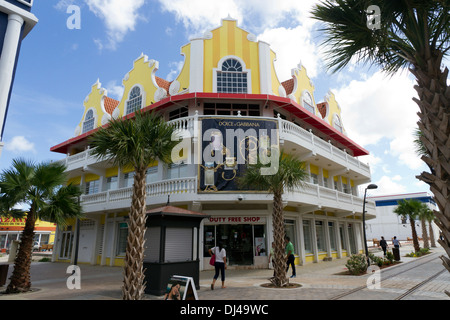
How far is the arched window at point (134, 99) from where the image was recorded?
76.7ft

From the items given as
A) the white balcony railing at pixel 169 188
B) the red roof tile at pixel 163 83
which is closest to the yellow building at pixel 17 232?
the white balcony railing at pixel 169 188

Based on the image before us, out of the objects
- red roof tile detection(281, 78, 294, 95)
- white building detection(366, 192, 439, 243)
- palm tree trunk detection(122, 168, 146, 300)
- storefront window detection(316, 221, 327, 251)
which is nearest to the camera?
palm tree trunk detection(122, 168, 146, 300)

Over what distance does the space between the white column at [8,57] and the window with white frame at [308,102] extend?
67.7 ft

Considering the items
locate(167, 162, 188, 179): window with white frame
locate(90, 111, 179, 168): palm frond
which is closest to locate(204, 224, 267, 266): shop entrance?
locate(167, 162, 188, 179): window with white frame

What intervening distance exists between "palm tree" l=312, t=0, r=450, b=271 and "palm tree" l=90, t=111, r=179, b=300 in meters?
5.79

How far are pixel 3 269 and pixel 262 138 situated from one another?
14276 mm

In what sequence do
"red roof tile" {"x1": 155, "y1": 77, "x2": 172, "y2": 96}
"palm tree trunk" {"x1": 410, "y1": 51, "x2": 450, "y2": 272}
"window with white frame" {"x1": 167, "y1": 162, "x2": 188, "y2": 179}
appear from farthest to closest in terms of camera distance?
"red roof tile" {"x1": 155, "y1": 77, "x2": 172, "y2": 96} → "window with white frame" {"x1": 167, "y1": 162, "x2": 188, "y2": 179} → "palm tree trunk" {"x1": 410, "y1": 51, "x2": 450, "y2": 272}

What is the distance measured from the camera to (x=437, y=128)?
14.4 feet

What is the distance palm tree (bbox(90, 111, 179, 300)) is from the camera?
7.92m

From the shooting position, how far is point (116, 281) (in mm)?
13586

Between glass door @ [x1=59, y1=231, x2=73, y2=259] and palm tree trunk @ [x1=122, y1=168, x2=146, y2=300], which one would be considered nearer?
palm tree trunk @ [x1=122, y1=168, x2=146, y2=300]

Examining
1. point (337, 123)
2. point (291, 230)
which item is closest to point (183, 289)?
point (291, 230)

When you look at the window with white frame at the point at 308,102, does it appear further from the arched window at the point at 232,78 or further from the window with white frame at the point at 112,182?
the window with white frame at the point at 112,182

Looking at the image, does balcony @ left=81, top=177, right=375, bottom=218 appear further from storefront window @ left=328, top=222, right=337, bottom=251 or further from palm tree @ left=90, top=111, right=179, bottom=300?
palm tree @ left=90, top=111, right=179, bottom=300
